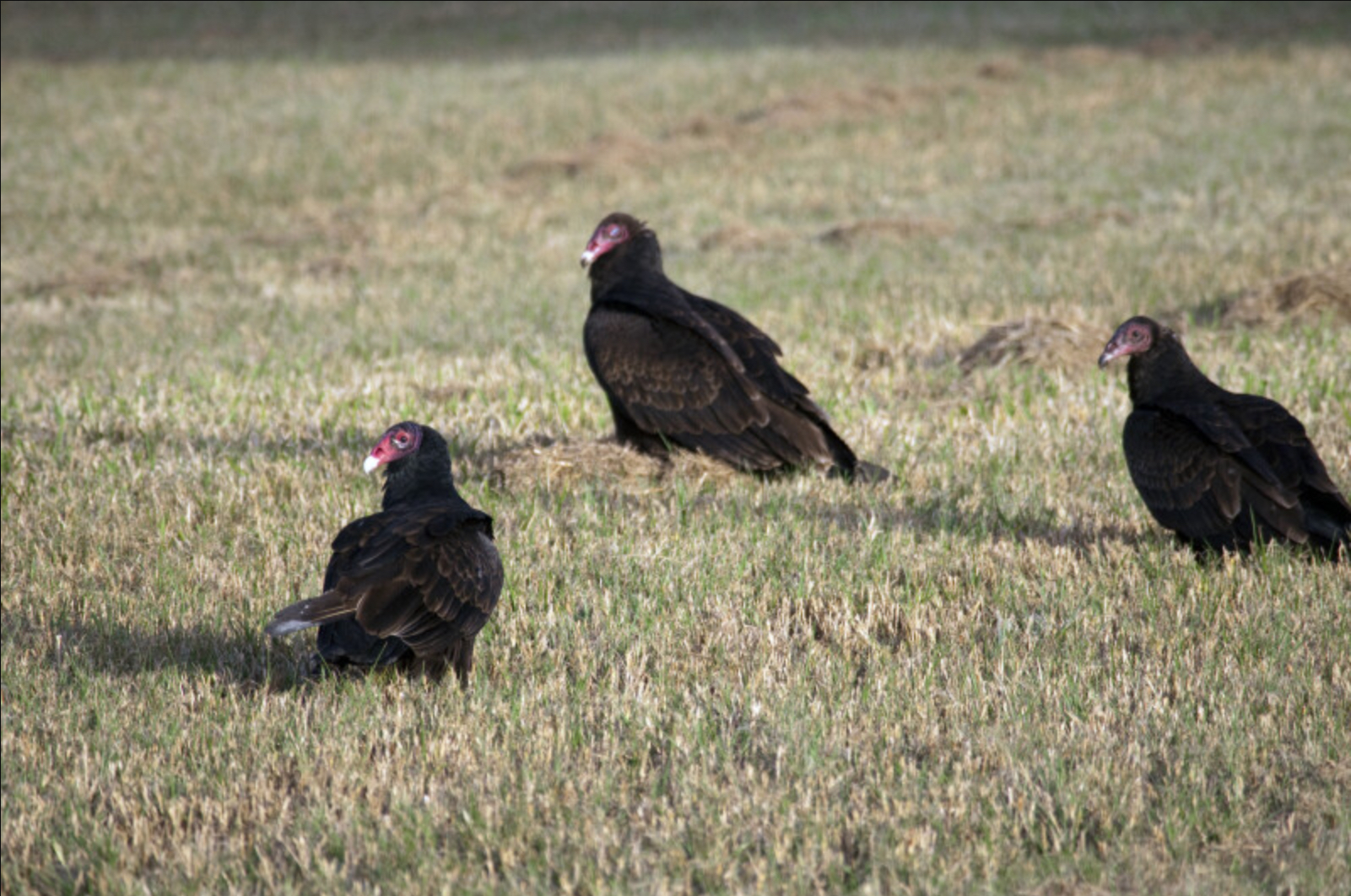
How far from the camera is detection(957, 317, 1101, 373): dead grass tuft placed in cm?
1016

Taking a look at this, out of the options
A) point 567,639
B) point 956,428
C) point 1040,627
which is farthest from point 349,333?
point 1040,627

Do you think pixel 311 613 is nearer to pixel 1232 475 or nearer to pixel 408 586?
pixel 408 586

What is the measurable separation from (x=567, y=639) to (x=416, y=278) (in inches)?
436

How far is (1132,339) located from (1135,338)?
0.02 meters

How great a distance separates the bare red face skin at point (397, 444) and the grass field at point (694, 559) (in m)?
0.80

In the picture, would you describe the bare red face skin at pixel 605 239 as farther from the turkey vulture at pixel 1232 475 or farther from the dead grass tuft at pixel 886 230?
the dead grass tuft at pixel 886 230

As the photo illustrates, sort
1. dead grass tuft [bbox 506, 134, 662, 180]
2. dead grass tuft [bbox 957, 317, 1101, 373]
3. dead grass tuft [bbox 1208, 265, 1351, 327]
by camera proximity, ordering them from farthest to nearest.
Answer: dead grass tuft [bbox 506, 134, 662, 180]
dead grass tuft [bbox 1208, 265, 1351, 327]
dead grass tuft [bbox 957, 317, 1101, 373]

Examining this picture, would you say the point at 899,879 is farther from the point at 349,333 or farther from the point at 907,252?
the point at 907,252

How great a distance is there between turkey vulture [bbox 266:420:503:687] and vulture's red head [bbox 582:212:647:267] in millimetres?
3400

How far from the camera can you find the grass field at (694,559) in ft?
12.6

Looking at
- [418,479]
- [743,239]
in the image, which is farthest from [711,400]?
[743,239]

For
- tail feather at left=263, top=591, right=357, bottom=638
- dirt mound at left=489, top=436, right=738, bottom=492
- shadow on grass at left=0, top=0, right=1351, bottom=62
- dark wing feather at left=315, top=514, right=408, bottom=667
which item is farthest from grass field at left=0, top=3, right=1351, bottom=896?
shadow on grass at left=0, top=0, right=1351, bottom=62

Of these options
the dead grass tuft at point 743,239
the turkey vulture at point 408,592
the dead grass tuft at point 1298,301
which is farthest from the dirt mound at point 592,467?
the dead grass tuft at point 743,239

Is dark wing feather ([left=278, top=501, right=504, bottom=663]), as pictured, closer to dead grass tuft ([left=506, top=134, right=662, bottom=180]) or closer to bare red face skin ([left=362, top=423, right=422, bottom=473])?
bare red face skin ([left=362, top=423, right=422, bottom=473])
